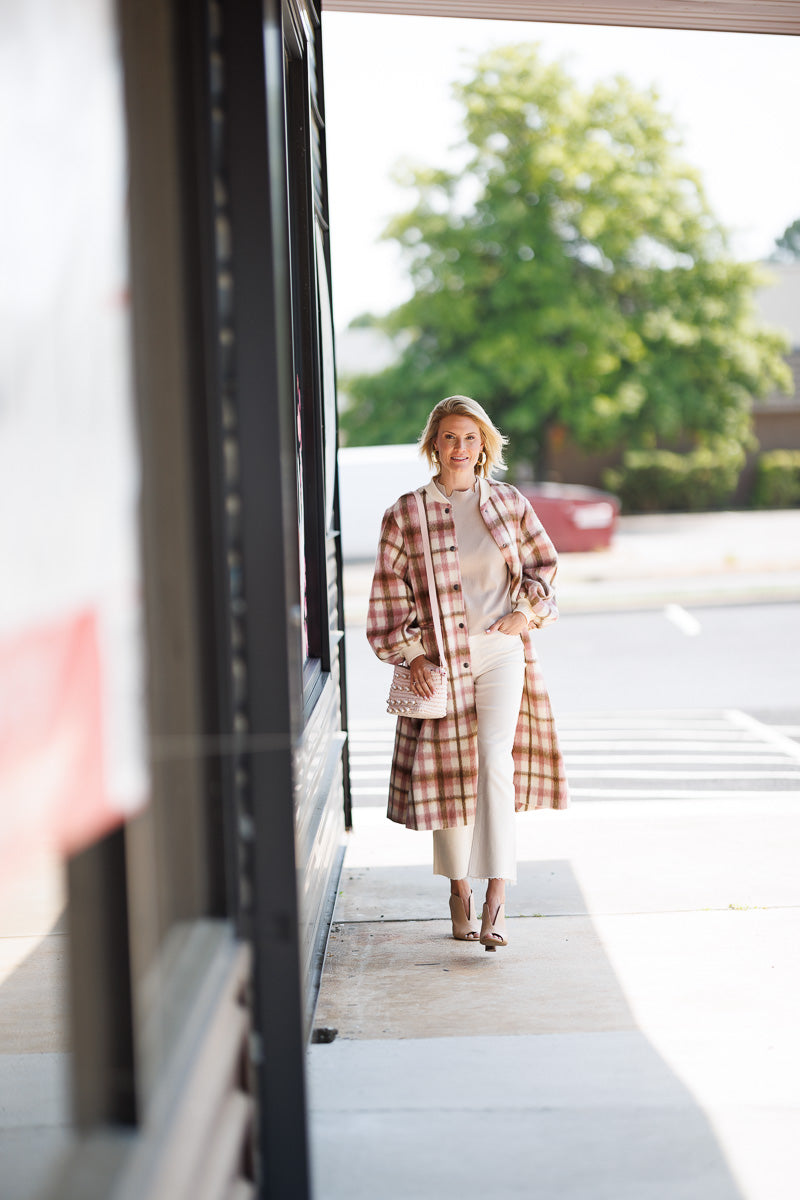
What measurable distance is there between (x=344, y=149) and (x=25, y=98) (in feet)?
82.9

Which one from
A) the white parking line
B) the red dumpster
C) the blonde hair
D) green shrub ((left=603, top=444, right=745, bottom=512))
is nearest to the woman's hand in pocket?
the blonde hair

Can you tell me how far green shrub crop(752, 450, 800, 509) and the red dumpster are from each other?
959 cm

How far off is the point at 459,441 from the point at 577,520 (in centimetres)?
1549

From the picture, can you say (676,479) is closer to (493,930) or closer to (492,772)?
(492,772)

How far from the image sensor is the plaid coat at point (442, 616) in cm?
439

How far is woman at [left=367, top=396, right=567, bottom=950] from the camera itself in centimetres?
438

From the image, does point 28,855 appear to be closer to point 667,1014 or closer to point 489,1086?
point 489,1086

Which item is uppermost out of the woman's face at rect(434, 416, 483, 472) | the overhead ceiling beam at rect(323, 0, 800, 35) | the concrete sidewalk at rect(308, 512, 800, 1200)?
the overhead ceiling beam at rect(323, 0, 800, 35)

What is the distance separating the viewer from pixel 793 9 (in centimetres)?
538

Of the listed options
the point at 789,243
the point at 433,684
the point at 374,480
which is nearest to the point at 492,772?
the point at 433,684

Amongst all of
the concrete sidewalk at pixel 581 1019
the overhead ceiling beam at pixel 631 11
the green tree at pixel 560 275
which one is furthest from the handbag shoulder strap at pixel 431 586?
the green tree at pixel 560 275

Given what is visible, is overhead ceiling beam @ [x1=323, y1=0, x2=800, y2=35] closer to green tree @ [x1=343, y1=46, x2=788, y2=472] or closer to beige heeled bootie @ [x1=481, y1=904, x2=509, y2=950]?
beige heeled bootie @ [x1=481, y1=904, x2=509, y2=950]

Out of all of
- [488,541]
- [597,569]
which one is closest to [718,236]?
[597,569]

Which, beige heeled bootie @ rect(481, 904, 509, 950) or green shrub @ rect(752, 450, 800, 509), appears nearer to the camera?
beige heeled bootie @ rect(481, 904, 509, 950)
